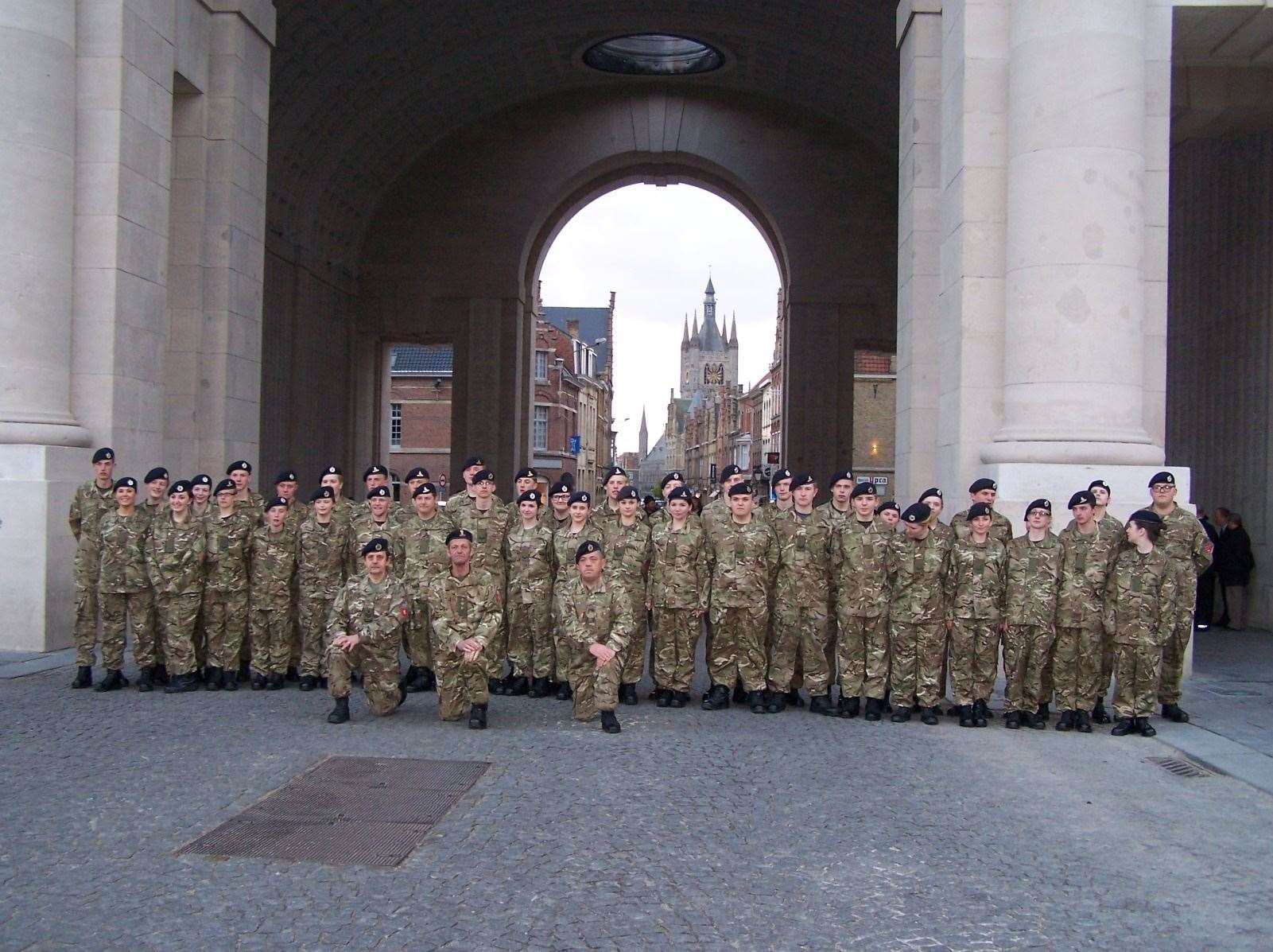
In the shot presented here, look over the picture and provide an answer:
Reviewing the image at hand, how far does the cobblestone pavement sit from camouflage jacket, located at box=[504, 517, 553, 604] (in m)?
1.55

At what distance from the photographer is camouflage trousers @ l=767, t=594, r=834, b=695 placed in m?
9.16

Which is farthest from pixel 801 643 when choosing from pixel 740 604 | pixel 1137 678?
pixel 1137 678

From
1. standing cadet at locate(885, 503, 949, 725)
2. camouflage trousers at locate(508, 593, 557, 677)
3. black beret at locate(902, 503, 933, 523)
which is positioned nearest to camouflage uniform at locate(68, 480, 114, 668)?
camouflage trousers at locate(508, 593, 557, 677)

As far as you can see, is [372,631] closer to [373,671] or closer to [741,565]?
[373,671]

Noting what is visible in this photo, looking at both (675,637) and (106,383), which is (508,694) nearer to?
(675,637)

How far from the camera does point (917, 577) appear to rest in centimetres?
879

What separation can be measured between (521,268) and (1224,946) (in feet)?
88.8

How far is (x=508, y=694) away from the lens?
979 cm

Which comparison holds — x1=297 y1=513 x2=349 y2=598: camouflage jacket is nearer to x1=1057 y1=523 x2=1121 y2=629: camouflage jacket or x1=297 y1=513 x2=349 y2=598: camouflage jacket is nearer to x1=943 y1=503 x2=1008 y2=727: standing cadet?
x1=943 y1=503 x2=1008 y2=727: standing cadet

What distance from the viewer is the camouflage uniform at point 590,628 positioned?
848cm

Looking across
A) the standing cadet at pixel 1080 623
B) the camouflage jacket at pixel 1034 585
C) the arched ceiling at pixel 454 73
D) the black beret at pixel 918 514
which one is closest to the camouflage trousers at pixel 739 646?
the black beret at pixel 918 514

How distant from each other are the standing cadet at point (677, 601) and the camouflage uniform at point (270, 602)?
3271 millimetres

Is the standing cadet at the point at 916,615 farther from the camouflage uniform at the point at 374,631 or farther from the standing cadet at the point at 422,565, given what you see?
the camouflage uniform at the point at 374,631

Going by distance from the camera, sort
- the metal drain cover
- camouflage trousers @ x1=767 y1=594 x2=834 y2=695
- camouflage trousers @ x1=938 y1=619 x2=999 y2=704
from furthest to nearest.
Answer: camouflage trousers @ x1=767 y1=594 x2=834 y2=695
camouflage trousers @ x1=938 y1=619 x2=999 y2=704
the metal drain cover
